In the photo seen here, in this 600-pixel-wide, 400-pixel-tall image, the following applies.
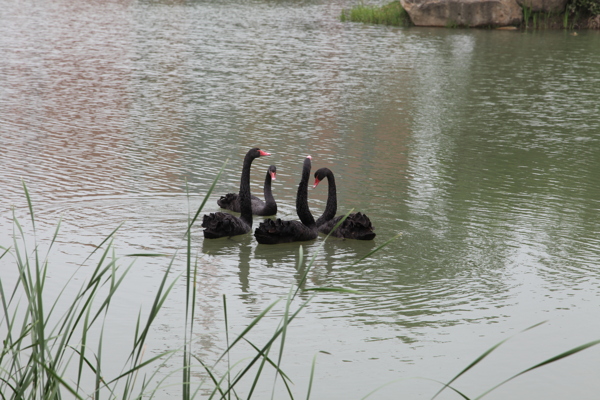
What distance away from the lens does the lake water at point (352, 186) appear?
4543mm

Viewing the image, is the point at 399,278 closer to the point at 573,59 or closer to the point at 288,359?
the point at 288,359

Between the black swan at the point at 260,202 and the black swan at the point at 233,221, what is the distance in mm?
282

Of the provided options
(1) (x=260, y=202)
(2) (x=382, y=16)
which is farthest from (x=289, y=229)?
(2) (x=382, y=16)

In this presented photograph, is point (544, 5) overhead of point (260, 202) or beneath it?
overhead

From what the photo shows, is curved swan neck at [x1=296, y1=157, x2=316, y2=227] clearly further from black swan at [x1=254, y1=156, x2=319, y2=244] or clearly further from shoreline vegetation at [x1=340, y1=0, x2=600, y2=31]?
shoreline vegetation at [x1=340, y1=0, x2=600, y2=31]

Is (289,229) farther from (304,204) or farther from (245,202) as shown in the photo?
(245,202)

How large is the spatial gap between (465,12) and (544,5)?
232cm

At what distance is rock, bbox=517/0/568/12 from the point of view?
23248 mm

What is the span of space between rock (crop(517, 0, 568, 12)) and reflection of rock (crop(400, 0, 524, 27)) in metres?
0.33

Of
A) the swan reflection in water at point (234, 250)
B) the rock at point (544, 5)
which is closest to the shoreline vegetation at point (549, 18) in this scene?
the rock at point (544, 5)

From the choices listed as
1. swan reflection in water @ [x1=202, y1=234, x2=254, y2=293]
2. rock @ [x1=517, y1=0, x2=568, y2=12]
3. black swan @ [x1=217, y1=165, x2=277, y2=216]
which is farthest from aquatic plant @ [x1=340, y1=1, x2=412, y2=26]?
swan reflection in water @ [x1=202, y1=234, x2=254, y2=293]

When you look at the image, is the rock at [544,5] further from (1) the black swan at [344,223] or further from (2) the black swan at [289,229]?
(2) the black swan at [289,229]

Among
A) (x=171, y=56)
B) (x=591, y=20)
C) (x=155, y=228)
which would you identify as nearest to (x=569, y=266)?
(x=155, y=228)

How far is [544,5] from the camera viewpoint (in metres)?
23.3
